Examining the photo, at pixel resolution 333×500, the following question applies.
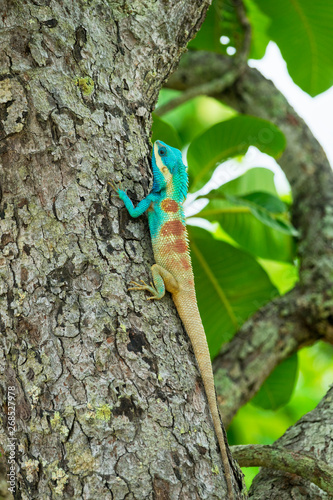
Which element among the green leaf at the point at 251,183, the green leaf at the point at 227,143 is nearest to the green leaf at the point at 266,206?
the green leaf at the point at 227,143

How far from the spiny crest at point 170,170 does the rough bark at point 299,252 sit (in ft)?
4.98

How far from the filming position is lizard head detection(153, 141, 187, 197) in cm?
267

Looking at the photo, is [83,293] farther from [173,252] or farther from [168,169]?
[168,169]

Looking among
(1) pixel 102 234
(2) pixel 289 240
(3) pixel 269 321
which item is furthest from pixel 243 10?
(1) pixel 102 234

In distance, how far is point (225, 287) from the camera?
432cm

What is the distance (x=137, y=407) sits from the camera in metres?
1.65

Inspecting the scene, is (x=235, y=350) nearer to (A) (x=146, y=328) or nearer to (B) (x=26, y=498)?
(A) (x=146, y=328)

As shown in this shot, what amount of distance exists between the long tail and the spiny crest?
2.21 feet

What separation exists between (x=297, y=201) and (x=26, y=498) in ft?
12.5

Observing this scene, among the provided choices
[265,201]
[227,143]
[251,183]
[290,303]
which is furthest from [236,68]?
[290,303]

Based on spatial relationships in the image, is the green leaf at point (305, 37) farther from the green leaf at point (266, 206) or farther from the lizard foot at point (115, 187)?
the lizard foot at point (115, 187)

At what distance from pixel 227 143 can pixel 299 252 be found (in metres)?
1.21

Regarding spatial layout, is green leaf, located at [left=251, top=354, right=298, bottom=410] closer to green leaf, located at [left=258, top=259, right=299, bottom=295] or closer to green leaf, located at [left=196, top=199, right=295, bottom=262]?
green leaf, located at [left=196, top=199, right=295, bottom=262]

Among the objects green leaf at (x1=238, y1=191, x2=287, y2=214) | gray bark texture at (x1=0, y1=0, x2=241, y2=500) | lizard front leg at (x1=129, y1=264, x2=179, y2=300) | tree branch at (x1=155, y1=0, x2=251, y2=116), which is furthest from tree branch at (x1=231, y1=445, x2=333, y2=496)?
tree branch at (x1=155, y1=0, x2=251, y2=116)
